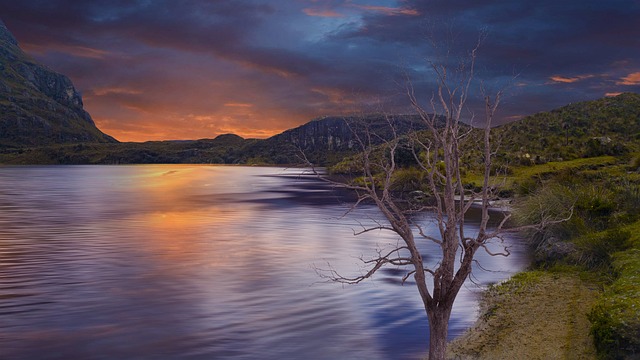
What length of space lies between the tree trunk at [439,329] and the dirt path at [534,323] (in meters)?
2.30

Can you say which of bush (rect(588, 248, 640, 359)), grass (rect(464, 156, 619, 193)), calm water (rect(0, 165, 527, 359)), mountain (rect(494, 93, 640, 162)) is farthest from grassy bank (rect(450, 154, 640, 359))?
mountain (rect(494, 93, 640, 162))

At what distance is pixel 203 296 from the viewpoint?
22.1m

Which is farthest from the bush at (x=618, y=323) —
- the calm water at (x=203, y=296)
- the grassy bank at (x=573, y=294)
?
the calm water at (x=203, y=296)

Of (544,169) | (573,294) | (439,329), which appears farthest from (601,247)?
(544,169)

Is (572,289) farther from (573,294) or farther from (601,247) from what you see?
(601,247)

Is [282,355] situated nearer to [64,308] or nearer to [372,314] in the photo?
[372,314]

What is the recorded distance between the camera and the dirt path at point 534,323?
1302 centimetres

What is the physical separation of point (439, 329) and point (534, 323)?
5625 millimetres

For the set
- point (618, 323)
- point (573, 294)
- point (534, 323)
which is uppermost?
point (618, 323)

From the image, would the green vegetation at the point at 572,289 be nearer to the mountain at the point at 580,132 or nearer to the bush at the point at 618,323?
the bush at the point at 618,323

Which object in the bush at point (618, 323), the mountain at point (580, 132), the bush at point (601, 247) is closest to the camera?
the bush at point (618, 323)

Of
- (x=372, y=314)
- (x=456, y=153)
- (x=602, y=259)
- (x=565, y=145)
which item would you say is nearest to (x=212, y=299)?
(x=372, y=314)

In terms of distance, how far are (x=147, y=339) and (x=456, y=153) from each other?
11.8 m

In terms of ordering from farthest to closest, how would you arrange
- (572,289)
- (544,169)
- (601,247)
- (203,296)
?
(544,169)
(203,296)
(601,247)
(572,289)
